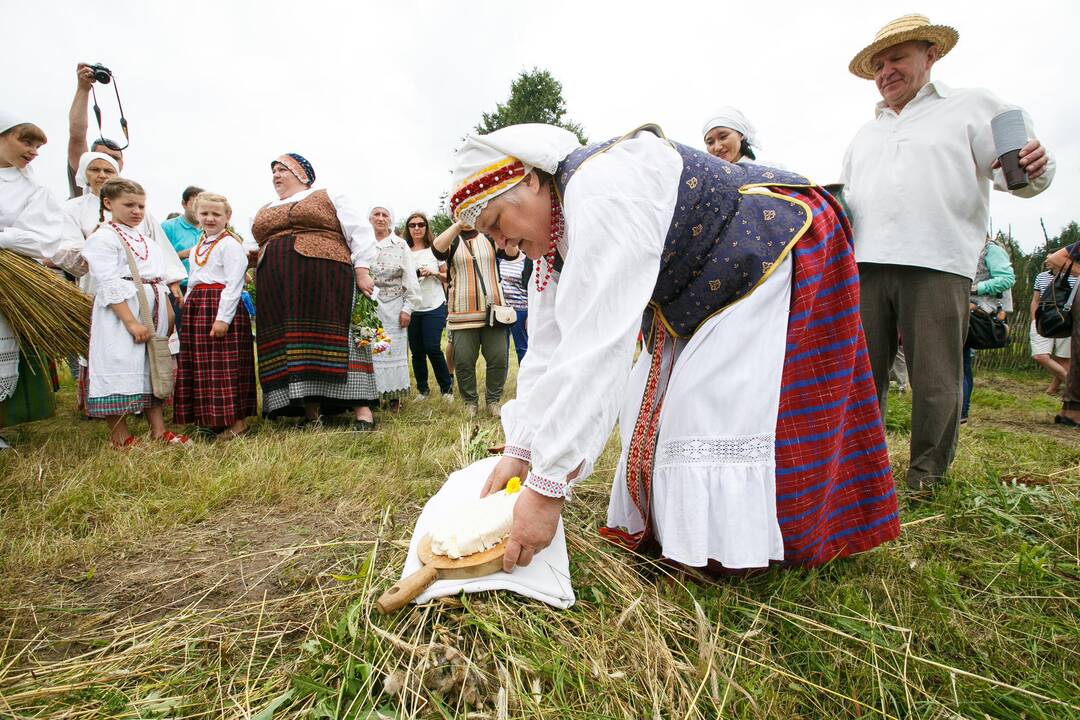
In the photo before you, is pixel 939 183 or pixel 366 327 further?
pixel 366 327

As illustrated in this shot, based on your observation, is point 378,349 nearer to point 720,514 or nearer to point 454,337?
point 454,337

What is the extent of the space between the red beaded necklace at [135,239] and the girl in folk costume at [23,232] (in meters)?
0.26

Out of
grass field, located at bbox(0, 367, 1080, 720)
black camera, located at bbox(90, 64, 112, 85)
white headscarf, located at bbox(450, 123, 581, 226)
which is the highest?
black camera, located at bbox(90, 64, 112, 85)

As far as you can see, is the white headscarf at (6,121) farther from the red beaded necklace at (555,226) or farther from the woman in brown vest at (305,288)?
the red beaded necklace at (555,226)

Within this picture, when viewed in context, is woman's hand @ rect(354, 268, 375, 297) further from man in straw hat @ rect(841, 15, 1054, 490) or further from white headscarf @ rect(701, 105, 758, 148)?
man in straw hat @ rect(841, 15, 1054, 490)

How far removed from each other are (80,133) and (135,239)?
5.18ft

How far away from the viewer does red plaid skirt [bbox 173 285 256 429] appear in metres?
3.97

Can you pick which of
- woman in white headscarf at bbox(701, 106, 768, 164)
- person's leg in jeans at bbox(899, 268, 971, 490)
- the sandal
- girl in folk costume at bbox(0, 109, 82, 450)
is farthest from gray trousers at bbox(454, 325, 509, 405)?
person's leg in jeans at bbox(899, 268, 971, 490)

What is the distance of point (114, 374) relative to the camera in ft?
11.7

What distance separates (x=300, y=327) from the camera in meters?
4.02

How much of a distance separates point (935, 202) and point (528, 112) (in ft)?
77.7

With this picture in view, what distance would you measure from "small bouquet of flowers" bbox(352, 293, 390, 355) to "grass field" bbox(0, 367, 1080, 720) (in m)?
1.94

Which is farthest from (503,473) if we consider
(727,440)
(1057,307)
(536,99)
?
(536,99)

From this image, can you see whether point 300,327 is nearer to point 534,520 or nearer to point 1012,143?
point 534,520
